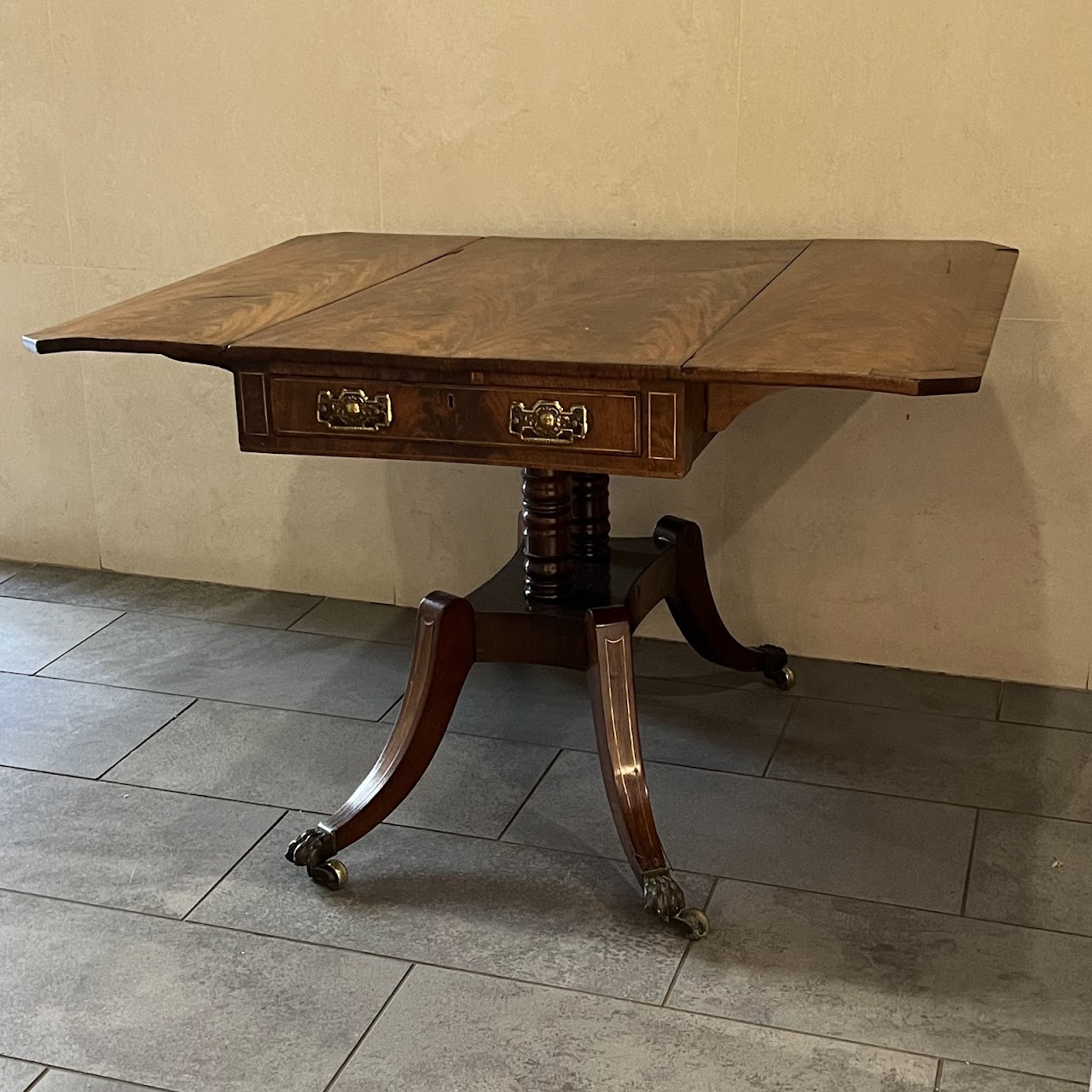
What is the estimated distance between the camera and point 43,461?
122 inches

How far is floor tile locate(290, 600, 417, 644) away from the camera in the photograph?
110 inches

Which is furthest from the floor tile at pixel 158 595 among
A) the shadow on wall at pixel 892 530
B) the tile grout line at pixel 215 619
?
the shadow on wall at pixel 892 530

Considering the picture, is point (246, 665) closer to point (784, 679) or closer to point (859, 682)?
point (784, 679)

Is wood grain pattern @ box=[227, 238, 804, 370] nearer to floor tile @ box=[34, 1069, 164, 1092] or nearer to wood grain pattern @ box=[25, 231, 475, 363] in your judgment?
wood grain pattern @ box=[25, 231, 475, 363]

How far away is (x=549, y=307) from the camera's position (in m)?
1.90

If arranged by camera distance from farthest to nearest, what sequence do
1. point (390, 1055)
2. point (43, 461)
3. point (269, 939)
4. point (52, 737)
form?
1. point (43, 461)
2. point (52, 737)
3. point (269, 939)
4. point (390, 1055)

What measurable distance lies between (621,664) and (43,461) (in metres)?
1.65

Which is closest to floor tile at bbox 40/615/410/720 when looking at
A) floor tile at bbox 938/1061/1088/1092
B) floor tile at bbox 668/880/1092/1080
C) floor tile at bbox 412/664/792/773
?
floor tile at bbox 412/664/792/773

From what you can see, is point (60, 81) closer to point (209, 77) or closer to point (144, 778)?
point (209, 77)

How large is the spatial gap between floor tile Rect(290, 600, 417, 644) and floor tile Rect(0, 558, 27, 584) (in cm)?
71

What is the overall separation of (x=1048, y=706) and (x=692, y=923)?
93 cm

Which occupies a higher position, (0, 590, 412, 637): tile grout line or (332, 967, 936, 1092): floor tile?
(332, 967, 936, 1092): floor tile

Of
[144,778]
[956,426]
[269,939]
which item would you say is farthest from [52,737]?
[956,426]

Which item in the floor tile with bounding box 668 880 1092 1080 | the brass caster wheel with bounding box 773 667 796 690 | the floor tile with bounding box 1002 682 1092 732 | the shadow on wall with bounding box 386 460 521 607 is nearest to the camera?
the floor tile with bounding box 668 880 1092 1080
